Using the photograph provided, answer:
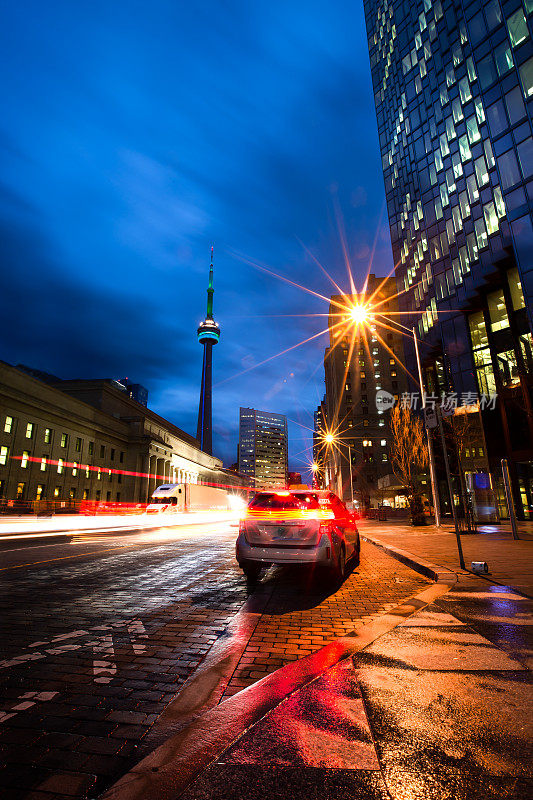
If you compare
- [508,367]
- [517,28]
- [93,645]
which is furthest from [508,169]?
[93,645]

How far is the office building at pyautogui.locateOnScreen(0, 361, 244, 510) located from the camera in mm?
42469

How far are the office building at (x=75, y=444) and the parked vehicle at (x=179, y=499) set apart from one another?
34.3 ft

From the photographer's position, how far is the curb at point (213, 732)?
1.95 m

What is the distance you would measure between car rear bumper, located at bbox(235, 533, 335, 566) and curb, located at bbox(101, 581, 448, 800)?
2647 mm

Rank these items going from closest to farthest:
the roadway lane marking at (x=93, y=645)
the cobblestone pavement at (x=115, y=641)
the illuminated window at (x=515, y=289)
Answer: the cobblestone pavement at (x=115, y=641), the roadway lane marking at (x=93, y=645), the illuminated window at (x=515, y=289)

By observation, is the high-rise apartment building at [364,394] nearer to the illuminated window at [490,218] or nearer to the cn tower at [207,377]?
the illuminated window at [490,218]

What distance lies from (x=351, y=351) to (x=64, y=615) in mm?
94634

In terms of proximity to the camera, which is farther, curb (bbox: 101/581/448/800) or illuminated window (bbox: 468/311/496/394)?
illuminated window (bbox: 468/311/496/394)

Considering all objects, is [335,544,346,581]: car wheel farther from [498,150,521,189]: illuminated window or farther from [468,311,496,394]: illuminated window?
[498,150,521,189]: illuminated window

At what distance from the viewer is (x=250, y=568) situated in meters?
7.40

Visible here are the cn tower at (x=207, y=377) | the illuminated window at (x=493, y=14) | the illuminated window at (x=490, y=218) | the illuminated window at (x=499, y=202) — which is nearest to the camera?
the illuminated window at (x=493, y=14)

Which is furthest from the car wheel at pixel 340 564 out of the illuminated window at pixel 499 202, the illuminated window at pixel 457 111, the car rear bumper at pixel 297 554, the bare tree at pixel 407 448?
the illuminated window at pixel 457 111

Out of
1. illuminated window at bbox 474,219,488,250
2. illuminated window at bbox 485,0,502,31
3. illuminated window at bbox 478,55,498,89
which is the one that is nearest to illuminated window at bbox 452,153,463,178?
illuminated window at bbox 474,219,488,250

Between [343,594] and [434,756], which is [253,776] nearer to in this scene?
[434,756]
